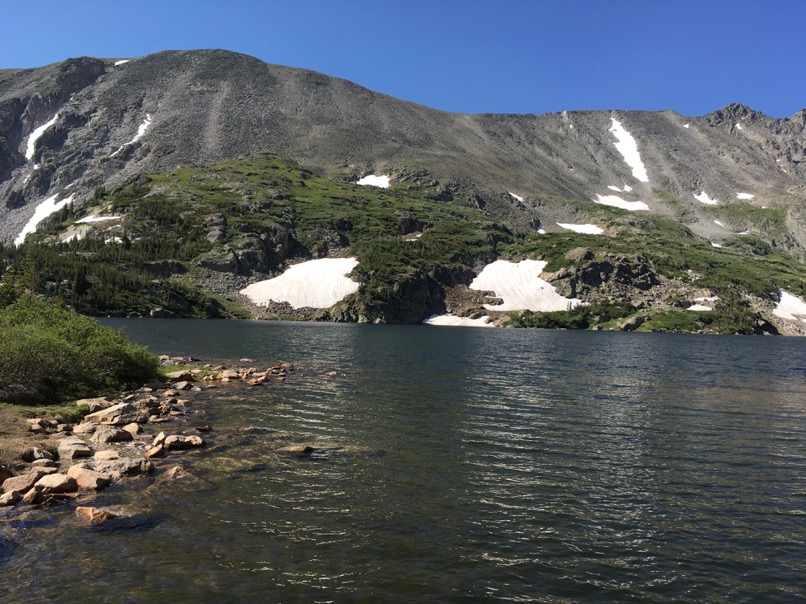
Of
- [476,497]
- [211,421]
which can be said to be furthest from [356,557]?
[211,421]

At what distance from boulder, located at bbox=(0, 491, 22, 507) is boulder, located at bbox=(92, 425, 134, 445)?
22.6 ft

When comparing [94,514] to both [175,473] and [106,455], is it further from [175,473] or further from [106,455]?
[106,455]

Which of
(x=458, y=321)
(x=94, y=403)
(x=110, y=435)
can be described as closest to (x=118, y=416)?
(x=110, y=435)

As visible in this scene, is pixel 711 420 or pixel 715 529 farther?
pixel 711 420

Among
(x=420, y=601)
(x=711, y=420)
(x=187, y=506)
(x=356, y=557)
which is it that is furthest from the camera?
(x=711, y=420)

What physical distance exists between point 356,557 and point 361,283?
187528mm

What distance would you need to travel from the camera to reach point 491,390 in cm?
4284

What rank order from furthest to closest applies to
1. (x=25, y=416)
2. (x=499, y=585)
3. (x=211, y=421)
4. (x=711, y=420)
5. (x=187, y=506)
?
(x=711, y=420)
(x=211, y=421)
(x=25, y=416)
(x=187, y=506)
(x=499, y=585)

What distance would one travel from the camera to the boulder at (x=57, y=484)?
1676cm

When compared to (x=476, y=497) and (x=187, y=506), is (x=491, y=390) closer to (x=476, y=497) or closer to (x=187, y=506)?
(x=476, y=497)

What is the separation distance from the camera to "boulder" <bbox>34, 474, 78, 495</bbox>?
1676 cm

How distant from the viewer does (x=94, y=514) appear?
15.0 m

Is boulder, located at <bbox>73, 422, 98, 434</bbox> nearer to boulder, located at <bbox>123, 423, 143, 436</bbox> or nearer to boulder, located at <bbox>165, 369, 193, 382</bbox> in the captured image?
boulder, located at <bbox>123, 423, 143, 436</bbox>

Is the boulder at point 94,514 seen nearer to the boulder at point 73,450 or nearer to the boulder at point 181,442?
the boulder at point 73,450
